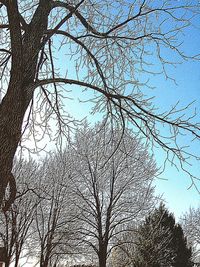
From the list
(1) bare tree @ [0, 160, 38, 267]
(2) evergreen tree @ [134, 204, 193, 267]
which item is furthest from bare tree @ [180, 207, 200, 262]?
(1) bare tree @ [0, 160, 38, 267]

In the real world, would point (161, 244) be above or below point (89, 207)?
below

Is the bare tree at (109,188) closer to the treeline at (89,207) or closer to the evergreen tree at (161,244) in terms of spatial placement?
the treeline at (89,207)

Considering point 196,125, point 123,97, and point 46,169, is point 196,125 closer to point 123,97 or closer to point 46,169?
point 123,97

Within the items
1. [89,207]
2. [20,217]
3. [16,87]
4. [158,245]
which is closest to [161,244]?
[158,245]

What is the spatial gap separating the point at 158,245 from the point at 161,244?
1.07 feet

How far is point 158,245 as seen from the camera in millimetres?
21016

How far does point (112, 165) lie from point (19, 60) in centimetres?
1389

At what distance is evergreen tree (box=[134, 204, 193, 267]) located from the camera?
65.3 feet

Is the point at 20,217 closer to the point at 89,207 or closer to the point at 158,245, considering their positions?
the point at 89,207

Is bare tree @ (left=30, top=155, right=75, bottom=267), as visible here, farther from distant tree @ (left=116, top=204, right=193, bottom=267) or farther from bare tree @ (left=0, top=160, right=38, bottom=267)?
distant tree @ (left=116, top=204, right=193, bottom=267)

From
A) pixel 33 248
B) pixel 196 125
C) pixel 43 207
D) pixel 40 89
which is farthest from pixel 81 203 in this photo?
pixel 196 125

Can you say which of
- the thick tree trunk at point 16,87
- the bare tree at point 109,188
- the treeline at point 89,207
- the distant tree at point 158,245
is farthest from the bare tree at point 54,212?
the thick tree trunk at point 16,87

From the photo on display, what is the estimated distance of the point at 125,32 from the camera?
16.6 ft

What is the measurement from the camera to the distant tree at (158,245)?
64.7 feet
